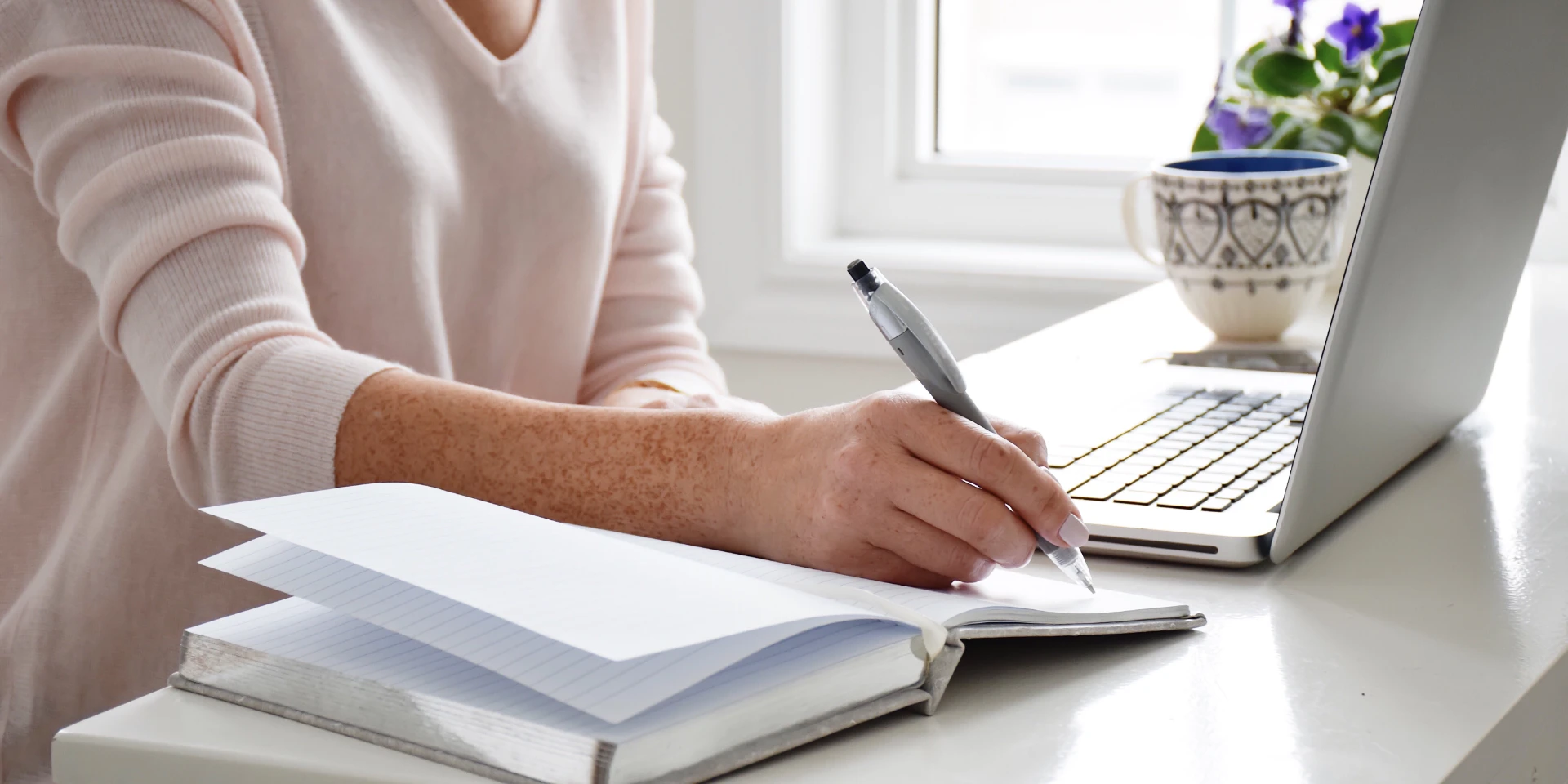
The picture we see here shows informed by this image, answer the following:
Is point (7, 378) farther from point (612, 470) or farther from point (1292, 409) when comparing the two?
point (1292, 409)

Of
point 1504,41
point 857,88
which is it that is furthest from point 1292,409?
point 857,88

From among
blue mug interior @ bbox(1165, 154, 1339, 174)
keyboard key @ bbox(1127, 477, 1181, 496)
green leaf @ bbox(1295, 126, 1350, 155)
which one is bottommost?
keyboard key @ bbox(1127, 477, 1181, 496)

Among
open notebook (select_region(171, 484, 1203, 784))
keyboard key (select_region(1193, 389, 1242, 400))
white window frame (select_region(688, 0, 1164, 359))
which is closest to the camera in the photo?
open notebook (select_region(171, 484, 1203, 784))

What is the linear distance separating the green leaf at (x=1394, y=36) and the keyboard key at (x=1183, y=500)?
2.18 ft

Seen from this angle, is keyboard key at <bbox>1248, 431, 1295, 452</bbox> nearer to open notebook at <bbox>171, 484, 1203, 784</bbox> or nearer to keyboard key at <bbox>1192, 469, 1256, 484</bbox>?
keyboard key at <bbox>1192, 469, 1256, 484</bbox>

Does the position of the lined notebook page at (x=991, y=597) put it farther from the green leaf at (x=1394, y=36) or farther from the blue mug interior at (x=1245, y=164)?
the green leaf at (x=1394, y=36)

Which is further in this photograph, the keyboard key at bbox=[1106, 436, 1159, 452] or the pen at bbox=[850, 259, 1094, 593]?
the keyboard key at bbox=[1106, 436, 1159, 452]

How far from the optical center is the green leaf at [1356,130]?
1131 mm

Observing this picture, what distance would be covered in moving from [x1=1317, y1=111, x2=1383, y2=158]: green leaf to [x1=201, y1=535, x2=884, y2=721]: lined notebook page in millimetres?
853

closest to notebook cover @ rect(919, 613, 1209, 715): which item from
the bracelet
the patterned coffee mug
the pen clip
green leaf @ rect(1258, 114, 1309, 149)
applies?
the pen clip

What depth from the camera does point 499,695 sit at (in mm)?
402

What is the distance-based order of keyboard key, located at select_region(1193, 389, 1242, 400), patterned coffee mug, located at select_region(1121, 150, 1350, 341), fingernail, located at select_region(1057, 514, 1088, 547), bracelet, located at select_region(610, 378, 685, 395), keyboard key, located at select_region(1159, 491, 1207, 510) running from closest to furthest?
1. fingernail, located at select_region(1057, 514, 1088, 547)
2. keyboard key, located at select_region(1159, 491, 1207, 510)
3. keyboard key, located at select_region(1193, 389, 1242, 400)
4. patterned coffee mug, located at select_region(1121, 150, 1350, 341)
5. bracelet, located at select_region(610, 378, 685, 395)

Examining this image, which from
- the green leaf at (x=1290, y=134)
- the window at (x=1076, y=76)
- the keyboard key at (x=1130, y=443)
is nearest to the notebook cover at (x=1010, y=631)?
the keyboard key at (x=1130, y=443)

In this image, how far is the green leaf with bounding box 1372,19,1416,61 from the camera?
44.9 inches
